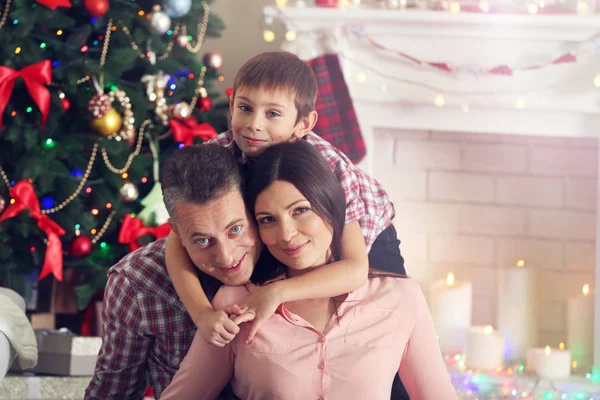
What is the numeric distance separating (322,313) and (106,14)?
1.77 m

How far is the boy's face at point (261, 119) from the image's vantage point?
182 centimetres

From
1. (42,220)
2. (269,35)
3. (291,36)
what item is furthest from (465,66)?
(42,220)

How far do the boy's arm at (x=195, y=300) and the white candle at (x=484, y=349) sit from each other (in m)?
1.66

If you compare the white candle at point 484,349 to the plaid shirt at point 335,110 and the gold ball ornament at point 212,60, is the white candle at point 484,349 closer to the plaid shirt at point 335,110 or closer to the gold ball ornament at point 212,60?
the plaid shirt at point 335,110

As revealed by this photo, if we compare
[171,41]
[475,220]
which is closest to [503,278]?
[475,220]

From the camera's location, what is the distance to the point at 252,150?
1822 millimetres

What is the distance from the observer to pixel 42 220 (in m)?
2.84

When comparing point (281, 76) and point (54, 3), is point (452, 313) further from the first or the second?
point (54, 3)

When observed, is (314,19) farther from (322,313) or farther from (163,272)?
(322,313)

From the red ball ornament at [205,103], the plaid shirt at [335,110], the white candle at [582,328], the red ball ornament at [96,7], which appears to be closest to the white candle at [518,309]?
the white candle at [582,328]

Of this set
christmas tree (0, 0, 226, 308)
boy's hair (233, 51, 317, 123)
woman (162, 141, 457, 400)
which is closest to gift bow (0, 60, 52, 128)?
christmas tree (0, 0, 226, 308)

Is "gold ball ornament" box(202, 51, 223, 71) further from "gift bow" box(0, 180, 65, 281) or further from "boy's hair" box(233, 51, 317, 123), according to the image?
"boy's hair" box(233, 51, 317, 123)

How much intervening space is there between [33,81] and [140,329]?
4.04 feet

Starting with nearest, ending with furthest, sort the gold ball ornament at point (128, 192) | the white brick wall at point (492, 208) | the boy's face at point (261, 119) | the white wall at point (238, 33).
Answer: the boy's face at point (261, 119) → the gold ball ornament at point (128, 192) → the white brick wall at point (492, 208) → the white wall at point (238, 33)
